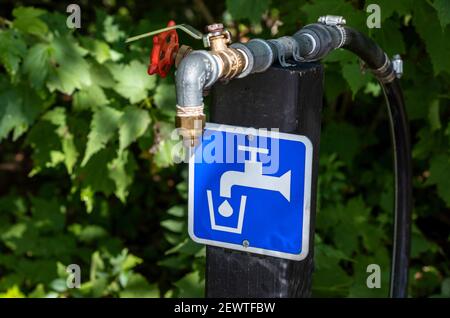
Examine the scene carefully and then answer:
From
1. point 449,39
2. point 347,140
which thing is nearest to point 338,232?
point 347,140

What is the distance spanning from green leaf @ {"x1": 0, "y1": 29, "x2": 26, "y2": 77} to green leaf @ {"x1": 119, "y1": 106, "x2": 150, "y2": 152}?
459mm

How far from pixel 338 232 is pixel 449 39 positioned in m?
1.26

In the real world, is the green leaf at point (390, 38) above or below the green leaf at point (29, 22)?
below

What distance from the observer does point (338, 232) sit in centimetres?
386

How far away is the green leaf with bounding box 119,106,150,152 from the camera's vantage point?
335 centimetres

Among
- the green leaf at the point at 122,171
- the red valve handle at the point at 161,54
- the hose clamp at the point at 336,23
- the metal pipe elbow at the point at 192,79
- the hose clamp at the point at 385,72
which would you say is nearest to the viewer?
the metal pipe elbow at the point at 192,79

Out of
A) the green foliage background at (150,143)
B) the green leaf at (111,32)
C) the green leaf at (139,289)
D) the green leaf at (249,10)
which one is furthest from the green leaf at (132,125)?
the green leaf at (139,289)

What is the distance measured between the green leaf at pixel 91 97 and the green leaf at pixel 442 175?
134cm

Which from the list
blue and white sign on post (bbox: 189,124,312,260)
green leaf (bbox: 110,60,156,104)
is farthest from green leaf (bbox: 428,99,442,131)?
blue and white sign on post (bbox: 189,124,312,260)

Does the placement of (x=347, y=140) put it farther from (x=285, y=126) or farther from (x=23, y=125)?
(x=285, y=126)

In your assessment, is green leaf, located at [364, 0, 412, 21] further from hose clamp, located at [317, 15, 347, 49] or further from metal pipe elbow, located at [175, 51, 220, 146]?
metal pipe elbow, located at [175, 51, 220, 146]

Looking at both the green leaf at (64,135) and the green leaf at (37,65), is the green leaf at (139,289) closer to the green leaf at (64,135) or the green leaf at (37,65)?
the green leaf at (64,135)

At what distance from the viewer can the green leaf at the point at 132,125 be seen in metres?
3.35

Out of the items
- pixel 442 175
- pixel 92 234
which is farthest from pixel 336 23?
pixel 92 234
